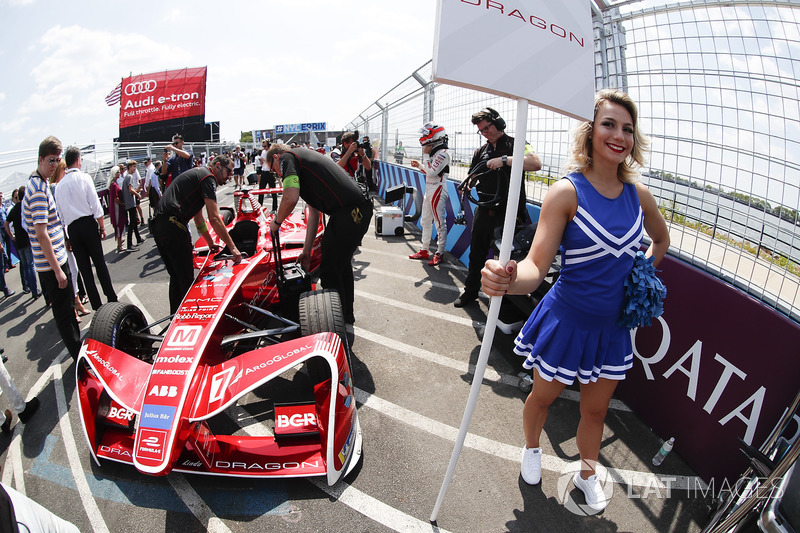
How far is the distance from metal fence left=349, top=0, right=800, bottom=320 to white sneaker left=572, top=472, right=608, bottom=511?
120 centimetres

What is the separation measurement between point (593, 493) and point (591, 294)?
1084 mm

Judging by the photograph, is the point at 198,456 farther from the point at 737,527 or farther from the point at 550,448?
the point at 737,527

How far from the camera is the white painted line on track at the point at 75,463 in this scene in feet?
6.48

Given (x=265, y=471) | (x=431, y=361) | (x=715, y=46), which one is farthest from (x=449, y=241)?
(x=265, y=471)

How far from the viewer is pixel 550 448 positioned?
2.38 m

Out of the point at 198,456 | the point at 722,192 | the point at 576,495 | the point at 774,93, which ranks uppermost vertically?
the point at 774,93

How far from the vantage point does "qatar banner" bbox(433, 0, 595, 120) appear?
4.16 ft

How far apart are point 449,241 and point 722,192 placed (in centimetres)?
410

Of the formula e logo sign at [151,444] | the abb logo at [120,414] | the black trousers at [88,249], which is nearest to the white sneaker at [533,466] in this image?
the formula e logo sign at [151,444]

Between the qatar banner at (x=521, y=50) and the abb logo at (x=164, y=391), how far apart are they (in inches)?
80.4

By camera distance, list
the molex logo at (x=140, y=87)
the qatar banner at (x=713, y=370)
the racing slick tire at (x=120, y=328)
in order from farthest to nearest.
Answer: the molex logo at (x=140, y=87)
the racing slick tire at (x=120, y=328)
the qatar banner at (x=713, y=370)

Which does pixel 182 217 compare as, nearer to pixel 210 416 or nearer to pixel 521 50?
pixel 210 416

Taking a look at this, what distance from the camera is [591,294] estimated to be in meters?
1.69

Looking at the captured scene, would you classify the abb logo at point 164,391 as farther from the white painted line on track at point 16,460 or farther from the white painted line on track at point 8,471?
the white painted line on track at point 8,471
